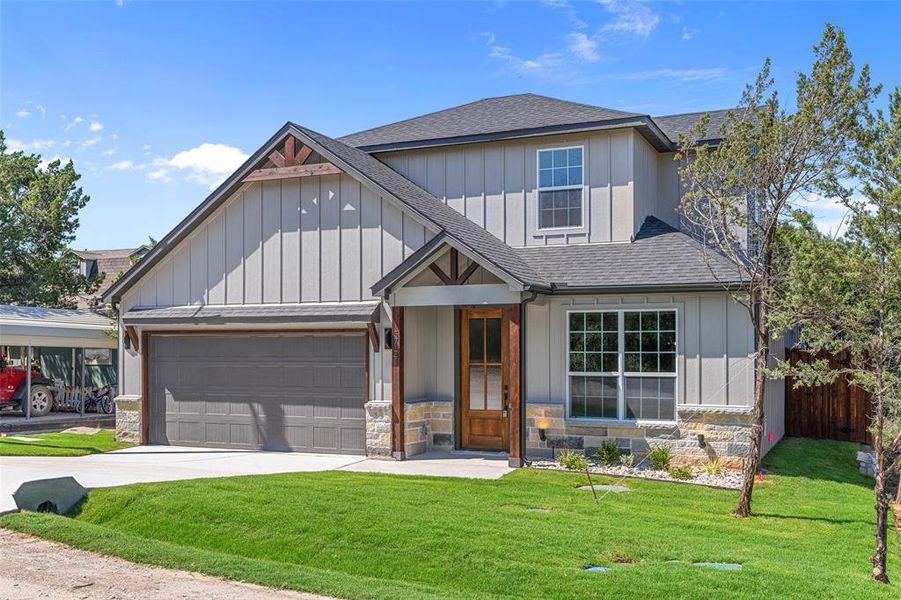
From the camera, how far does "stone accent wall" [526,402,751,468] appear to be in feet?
42.0

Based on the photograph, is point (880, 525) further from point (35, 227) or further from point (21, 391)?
point (35, 227)

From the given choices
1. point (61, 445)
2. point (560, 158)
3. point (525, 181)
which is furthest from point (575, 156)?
point (61, 445)

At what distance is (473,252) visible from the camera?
1308 cm

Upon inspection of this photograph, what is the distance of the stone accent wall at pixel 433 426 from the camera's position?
567 inches

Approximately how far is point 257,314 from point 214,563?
7385 millimetres

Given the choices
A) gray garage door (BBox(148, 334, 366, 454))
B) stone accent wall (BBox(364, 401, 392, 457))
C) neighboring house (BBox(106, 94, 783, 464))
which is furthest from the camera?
gray garage door (BBox(148, 334, 366, 454))

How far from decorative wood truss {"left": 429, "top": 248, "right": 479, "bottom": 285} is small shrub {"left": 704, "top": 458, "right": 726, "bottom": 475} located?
4.70 metres

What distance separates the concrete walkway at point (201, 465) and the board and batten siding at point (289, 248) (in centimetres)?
281

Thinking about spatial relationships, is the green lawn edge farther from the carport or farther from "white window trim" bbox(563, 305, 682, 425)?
the carport

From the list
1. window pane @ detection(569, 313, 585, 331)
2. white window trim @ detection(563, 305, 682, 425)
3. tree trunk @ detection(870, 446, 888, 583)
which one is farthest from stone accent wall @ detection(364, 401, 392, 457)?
tree trunk @ detection(870, 446, 888, 583)

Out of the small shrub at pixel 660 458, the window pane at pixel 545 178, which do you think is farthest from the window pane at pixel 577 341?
the window pane at pixel 545 178

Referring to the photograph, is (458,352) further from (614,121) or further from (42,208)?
(42,208)

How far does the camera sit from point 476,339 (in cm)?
1462

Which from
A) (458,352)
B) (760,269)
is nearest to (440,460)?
(458,352)
